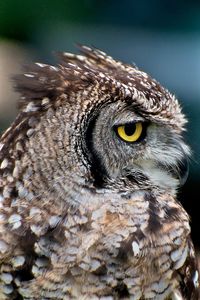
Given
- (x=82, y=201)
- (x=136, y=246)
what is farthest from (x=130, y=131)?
(x=136, y=246)

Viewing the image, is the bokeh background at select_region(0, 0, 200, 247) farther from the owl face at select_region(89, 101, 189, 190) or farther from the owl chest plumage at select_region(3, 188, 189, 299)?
the owl chest plumage at select_region(3, 188, 189, 299)

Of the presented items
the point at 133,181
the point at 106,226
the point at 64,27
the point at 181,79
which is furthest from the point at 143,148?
the point at 64,27

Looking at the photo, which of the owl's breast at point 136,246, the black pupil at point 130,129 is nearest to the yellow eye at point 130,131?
the black pupil at point 130,129

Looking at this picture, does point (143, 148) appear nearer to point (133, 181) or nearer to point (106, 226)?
point (133, 181)

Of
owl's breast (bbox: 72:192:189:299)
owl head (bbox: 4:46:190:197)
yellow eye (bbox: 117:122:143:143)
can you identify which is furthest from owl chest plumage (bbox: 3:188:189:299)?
yellow eye (bbox: 117:122:143:143)

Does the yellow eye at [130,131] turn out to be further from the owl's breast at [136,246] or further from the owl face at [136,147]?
the owl's breast at [136,246]

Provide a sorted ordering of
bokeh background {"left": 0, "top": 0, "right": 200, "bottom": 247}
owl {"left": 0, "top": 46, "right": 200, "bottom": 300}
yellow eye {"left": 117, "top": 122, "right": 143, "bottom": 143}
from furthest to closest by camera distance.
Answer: bokeh background {"left": 0, "top": 0, "right": 200, "bottom": 247}
yellow eye {"left": 117, "top": 122, "right": 143, "bottom": 143}
owl {"left": 0, "top": 46, "right": 200, "bottom": 300}
